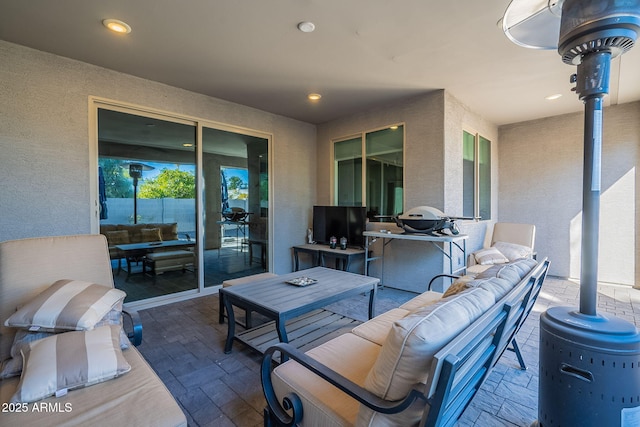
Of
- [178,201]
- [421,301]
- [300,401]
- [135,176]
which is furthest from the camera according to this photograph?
[178,201]

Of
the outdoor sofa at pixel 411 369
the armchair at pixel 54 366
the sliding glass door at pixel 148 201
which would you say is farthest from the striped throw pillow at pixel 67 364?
the sliding glass door at pixel 148 201

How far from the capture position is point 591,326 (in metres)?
1.12

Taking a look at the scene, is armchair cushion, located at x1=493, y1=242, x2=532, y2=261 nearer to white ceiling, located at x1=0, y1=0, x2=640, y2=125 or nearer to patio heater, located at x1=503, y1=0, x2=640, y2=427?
white ceiling, located at x1=0, y1=0, x2=640, y2=125

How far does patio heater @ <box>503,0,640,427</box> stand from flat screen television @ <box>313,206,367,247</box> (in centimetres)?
328

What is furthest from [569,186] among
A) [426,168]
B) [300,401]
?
[300,401]

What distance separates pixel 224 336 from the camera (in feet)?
9.00

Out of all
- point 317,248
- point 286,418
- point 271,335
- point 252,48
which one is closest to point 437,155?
point 317,248

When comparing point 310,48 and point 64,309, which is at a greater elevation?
point 310,48

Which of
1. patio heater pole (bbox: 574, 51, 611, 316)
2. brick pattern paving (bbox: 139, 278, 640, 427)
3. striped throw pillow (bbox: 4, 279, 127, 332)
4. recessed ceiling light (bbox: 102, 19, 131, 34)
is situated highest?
recessed ceiling light (bbox: 102, 19, 131, 34)

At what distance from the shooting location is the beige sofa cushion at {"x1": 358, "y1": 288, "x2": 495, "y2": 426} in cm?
92

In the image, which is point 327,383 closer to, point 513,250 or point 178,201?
point 178,201

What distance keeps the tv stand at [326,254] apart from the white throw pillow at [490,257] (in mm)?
1694

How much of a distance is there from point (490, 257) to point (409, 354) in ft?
12.8

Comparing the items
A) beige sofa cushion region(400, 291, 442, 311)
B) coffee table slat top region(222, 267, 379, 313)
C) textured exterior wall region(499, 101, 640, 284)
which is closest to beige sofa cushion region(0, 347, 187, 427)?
coffee table slat top region(222, 267, 379, 313)
